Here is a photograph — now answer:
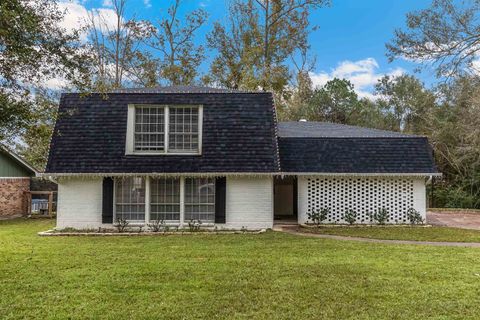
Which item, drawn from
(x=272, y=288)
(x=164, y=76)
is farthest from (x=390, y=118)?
(x=272, y=288)

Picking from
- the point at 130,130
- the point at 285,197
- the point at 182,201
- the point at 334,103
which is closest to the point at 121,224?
the point at 182,201

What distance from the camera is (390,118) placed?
33125 millimetres

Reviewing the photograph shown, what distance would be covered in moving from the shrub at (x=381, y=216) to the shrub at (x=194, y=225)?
21.7 feet

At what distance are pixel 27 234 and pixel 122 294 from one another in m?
9.25

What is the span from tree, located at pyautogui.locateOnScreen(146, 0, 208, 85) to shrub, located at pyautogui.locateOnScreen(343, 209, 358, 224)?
62.3 feet

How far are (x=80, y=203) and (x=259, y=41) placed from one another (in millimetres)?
19256

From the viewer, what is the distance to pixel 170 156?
14.7 m

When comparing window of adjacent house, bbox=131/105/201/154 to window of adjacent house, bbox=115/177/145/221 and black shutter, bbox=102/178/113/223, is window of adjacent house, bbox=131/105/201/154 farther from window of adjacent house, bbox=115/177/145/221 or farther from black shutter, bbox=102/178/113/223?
black shutter, bbox=102/178/113/223

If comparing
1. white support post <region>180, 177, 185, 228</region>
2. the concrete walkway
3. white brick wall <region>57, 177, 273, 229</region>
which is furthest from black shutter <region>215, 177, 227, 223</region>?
the concrete walkway

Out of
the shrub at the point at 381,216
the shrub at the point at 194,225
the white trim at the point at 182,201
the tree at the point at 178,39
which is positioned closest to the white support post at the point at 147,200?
the white trim at the point at 182,201

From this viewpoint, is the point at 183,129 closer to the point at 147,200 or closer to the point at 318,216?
the point at 147,200

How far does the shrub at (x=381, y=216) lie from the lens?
15289 mm

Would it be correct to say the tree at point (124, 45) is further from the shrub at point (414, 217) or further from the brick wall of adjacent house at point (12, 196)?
the shrub at point (414, 217)

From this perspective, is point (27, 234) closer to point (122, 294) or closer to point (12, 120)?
point (12, 120)
